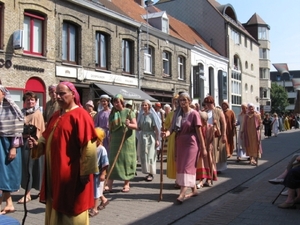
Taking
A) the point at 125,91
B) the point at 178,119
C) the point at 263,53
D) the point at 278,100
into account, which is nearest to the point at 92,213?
the point at 178,119

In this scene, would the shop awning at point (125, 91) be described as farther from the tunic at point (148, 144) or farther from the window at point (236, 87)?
the window at point (236, 87)

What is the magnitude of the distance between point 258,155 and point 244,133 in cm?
90

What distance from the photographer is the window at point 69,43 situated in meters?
17.7

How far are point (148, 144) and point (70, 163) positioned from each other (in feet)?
16.8

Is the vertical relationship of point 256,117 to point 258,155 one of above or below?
above

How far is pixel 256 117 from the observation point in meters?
Answer: 11.7

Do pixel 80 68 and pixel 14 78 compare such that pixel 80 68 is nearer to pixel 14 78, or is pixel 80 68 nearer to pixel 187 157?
pixel 14 78

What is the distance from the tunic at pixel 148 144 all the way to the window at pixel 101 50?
1160 centimetres

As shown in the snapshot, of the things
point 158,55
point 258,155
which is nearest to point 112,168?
point 258,155

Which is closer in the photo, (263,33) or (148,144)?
(148,144)

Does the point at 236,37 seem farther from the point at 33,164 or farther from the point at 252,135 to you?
the point at 33,164

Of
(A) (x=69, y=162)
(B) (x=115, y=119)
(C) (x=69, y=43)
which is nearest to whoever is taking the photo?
(A) (x=69, y=162)

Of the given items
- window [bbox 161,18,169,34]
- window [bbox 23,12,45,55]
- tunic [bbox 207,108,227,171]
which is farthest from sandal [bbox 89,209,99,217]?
window [bbox 161,18,169,34]

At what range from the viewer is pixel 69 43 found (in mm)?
17922
